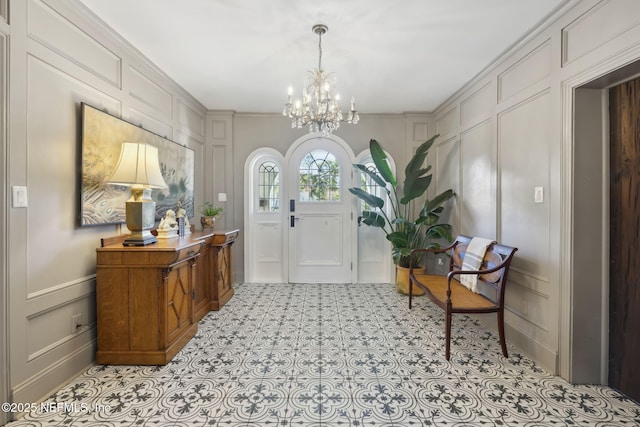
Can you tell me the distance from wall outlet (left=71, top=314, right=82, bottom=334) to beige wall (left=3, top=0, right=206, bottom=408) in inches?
1.1

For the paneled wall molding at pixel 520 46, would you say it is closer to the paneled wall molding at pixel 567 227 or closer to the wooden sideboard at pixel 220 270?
the paneled wall molding at pixel 567 227

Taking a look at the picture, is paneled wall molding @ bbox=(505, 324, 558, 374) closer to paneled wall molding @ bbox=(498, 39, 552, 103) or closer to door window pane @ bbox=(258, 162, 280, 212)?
paneled wall molding @ bbox=(498, 39, 552, 103)

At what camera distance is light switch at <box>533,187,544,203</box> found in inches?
88.2

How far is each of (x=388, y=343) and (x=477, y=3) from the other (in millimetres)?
2678

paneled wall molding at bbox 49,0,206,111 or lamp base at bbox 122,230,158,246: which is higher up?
paneled wall molding at bbox 49,0,206,111

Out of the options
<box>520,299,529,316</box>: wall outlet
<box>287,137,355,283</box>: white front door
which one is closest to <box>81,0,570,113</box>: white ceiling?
<box>287,137,355,283</box>: white front door

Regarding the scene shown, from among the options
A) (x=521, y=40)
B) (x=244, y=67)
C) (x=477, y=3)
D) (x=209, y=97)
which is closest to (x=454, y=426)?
(x=477, y=3)

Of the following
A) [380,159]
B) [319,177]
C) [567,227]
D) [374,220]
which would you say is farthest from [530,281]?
[319,177]

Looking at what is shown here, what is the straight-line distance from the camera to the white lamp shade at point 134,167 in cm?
209

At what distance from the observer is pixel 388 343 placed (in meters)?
2.54

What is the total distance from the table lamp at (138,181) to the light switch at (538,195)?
294 cm

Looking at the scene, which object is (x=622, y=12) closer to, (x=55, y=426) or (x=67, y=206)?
(x=67, y=206)

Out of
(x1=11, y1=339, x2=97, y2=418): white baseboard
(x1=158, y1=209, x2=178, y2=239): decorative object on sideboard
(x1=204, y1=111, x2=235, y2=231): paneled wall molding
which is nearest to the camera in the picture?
(x1=11, y1=339, x2=97, y2=418): white baseboard

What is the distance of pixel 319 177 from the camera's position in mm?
4406
